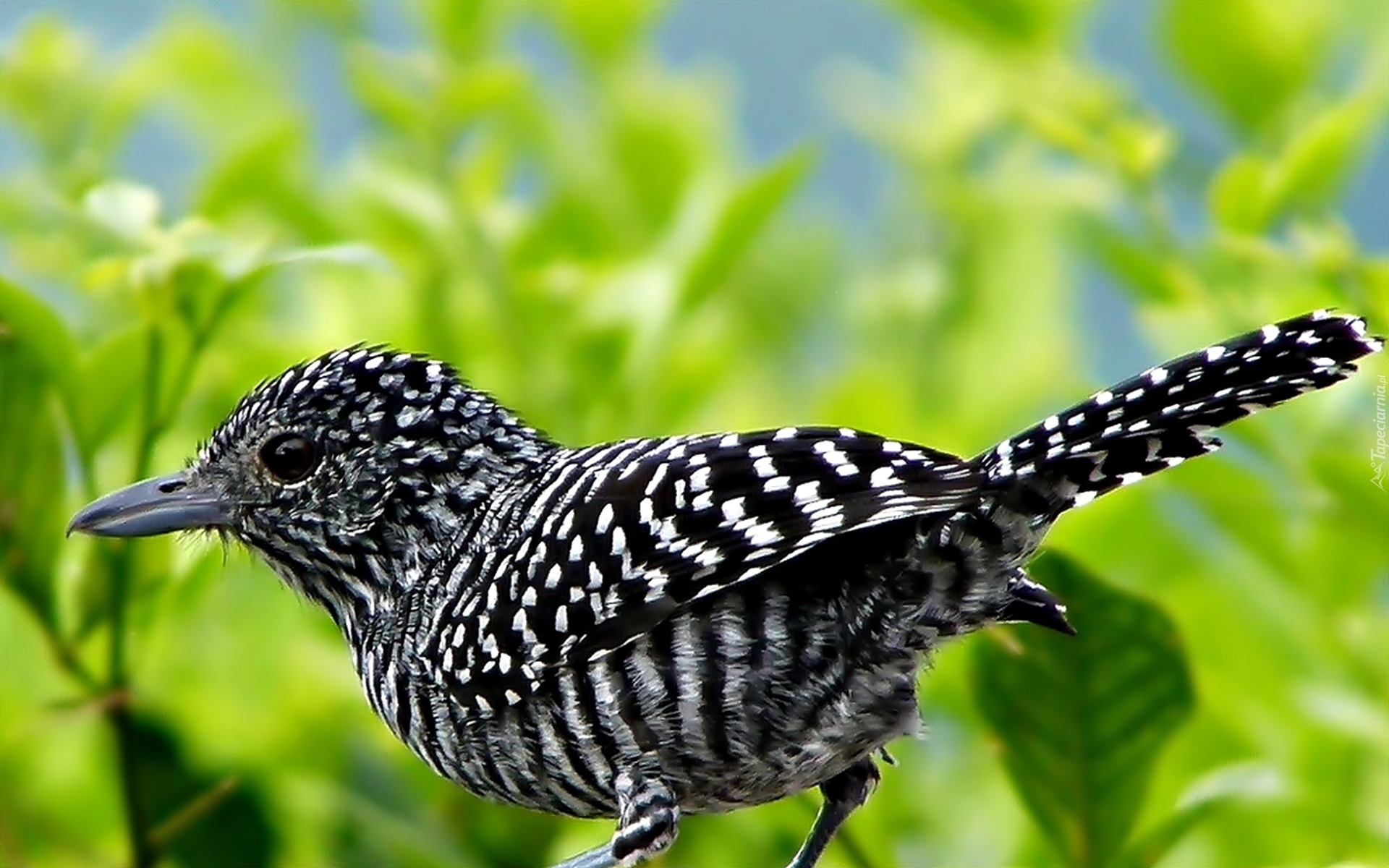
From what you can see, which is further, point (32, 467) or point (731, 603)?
point (32, 467)

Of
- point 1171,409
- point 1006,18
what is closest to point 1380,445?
point 1171,409

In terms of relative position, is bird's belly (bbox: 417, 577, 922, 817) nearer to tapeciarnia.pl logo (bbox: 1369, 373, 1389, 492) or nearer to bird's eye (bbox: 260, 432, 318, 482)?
bird's eye (bbox: 260, 432, 318, 482)

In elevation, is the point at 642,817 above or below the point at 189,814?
below

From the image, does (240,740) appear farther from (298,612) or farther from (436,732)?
(436,732)

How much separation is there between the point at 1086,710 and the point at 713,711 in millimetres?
628

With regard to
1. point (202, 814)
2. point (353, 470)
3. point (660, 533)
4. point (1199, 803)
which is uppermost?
point (353, 470)

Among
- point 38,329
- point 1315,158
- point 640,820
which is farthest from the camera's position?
point 1315,158

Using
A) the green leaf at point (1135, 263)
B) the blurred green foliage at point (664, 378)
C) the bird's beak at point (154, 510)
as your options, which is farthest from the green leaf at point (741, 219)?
the bird's beak at point (154, 510)

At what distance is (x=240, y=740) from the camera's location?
3.95m

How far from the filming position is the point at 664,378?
13.0 ft

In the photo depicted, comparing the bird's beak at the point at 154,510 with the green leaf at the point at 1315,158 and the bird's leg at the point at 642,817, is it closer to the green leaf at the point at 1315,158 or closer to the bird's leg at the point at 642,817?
the bird's leg at the point at 642,817

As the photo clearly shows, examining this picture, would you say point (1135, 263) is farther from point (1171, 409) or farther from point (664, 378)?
point (1171, 409)

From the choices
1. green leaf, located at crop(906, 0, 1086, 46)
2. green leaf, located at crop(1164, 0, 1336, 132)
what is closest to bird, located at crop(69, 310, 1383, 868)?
green leaf, located at crop(906, 0, 1086, 46)

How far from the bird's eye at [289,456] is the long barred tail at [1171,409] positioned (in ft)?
3.03
